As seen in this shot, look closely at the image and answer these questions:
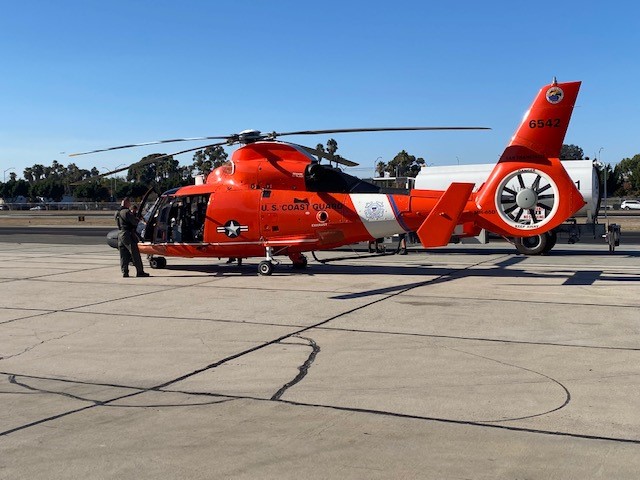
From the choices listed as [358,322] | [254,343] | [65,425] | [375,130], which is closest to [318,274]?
[375,130]

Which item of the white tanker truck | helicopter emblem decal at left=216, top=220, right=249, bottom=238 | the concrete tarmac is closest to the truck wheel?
the white tanker truck

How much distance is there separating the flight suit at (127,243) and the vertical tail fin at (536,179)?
817cm

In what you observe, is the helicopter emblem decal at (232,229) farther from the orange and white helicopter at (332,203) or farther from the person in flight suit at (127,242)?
the person in flight suit at (127,242)

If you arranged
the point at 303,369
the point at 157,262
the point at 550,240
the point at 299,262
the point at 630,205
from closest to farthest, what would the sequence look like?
the point at 303,369 → the point at 299,262 → the point at 157,262 → the point at 550,240 → the point at 630,205

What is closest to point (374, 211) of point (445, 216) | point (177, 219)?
point (445, 216)

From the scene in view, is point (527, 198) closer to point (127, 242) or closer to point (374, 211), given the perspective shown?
point (374, 211)

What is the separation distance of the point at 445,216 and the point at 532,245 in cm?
890

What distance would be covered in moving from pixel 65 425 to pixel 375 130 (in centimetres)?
951

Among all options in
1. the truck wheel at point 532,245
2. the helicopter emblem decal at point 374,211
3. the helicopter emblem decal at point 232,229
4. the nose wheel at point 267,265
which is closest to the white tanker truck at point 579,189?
the truck wheel at point 532,245

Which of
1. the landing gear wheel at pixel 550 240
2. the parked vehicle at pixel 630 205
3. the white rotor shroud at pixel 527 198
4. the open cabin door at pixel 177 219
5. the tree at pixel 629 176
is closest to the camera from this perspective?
the white rotor shroud at pixel 527 198

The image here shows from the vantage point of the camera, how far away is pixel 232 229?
16.2m

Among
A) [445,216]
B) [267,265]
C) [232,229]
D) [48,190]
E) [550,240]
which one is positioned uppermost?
[48,190]

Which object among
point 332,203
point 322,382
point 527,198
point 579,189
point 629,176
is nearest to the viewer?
point 322,382

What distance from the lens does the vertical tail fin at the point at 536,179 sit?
1359cm
